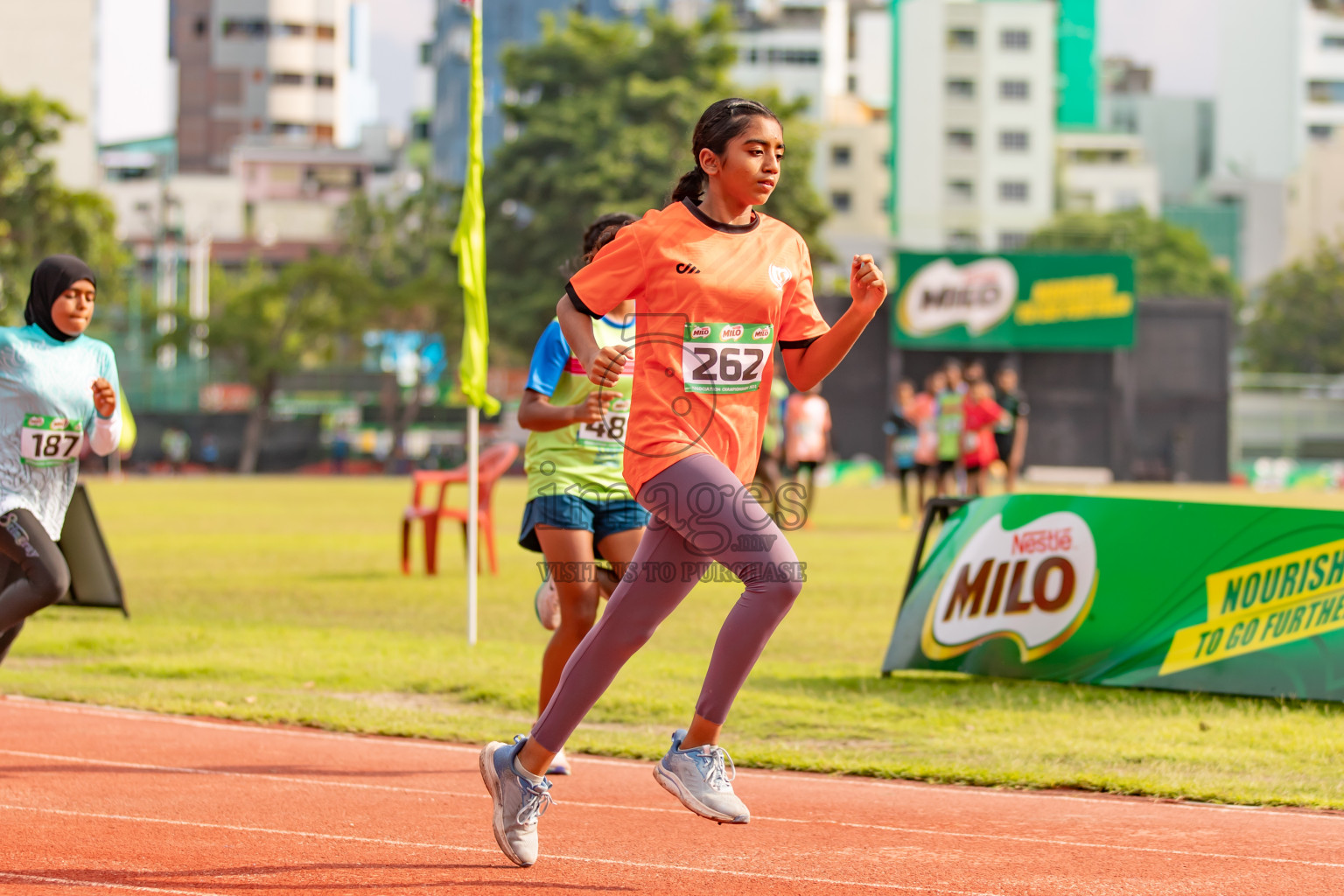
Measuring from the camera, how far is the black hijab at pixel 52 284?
646 centimetres

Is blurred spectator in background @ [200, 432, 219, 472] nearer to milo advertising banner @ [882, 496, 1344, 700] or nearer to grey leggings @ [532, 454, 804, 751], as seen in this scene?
milo advertising banner @ [882, 496, 1344, 700]

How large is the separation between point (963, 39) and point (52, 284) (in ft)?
304

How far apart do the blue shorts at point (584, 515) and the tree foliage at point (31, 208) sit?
129ft

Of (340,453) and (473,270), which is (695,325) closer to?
(473,270)

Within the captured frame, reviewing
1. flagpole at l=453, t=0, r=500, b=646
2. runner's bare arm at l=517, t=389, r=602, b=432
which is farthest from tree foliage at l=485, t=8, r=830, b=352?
runner's bare arm at l=517, t=389, r=602, b=432

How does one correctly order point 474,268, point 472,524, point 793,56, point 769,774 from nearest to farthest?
point 769,774 < point 474,268 < point 472,524 < point 793,56

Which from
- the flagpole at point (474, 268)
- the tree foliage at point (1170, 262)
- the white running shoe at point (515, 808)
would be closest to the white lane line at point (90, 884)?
the white running shoe at point (515, 808)

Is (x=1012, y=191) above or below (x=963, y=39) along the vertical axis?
below

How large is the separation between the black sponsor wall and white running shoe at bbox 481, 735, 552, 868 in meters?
37.8

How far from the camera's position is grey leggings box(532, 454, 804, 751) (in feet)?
14.3

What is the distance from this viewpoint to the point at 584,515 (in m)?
6.01

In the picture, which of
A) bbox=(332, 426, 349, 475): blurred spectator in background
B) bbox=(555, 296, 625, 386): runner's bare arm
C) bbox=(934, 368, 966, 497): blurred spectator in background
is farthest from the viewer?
bbox=(332, 426, 349, 475): blurred spectator in background

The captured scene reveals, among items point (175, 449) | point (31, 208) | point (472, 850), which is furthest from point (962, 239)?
point (472, 850)

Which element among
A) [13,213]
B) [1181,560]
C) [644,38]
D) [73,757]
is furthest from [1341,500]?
[13,213]
